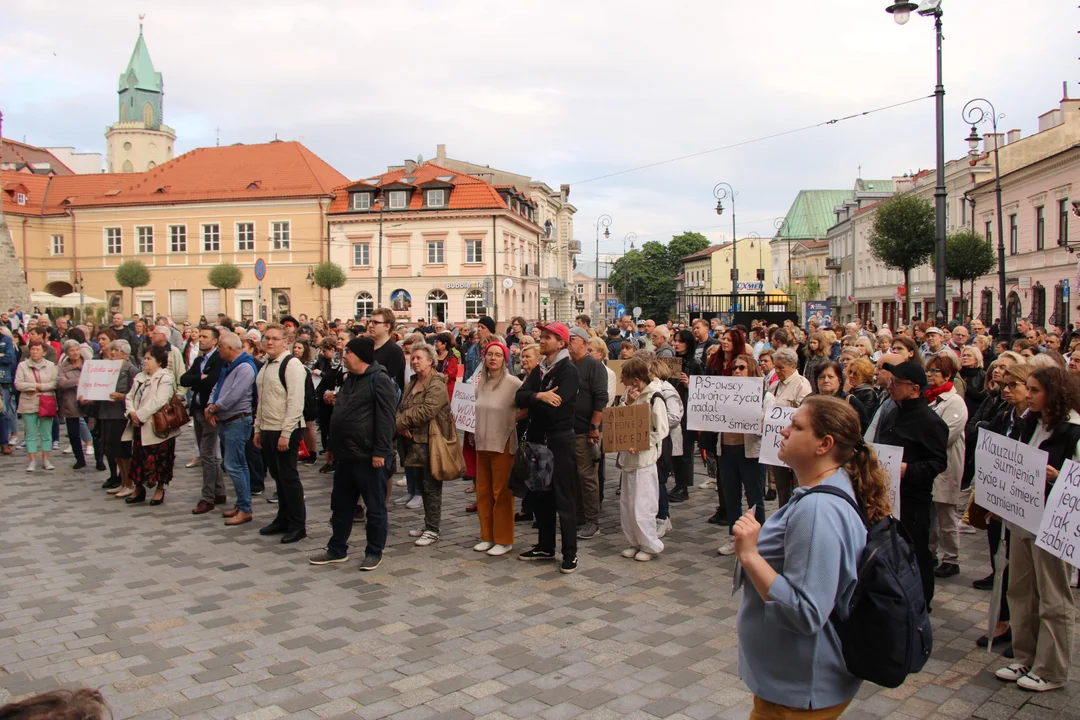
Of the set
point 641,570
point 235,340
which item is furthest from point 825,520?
point 235,340

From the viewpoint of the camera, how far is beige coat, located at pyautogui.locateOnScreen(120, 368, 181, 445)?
32.6ft

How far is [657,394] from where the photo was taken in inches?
321

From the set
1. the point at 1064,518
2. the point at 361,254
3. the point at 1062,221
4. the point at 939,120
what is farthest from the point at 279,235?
the point at 1064,518

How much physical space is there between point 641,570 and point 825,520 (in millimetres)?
4922

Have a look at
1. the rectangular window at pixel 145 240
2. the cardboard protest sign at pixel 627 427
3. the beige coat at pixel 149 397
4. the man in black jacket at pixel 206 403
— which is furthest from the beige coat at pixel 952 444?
the rectangular window at pixel 145 240

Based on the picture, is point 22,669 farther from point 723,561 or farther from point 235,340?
point 723,561

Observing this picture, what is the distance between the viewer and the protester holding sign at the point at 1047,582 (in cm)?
495

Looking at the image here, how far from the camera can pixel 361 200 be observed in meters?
59.0

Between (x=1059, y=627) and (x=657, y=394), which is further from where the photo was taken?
(x=657, y=394)

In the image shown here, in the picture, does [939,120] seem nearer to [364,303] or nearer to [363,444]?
[363,444]

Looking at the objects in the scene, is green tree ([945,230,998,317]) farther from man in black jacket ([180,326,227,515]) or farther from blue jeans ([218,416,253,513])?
blue jeans ([218,416,253,513])

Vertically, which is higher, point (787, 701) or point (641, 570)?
point (787, 701)

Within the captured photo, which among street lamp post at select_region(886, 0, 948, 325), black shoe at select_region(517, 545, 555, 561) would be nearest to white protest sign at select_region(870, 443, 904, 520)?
black shoe at select_region(517, 545, 555, 561)

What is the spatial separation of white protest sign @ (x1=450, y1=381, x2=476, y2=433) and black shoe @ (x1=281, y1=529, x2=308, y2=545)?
200 cm
